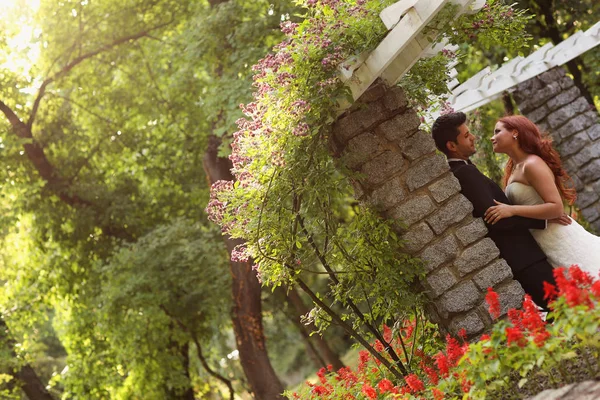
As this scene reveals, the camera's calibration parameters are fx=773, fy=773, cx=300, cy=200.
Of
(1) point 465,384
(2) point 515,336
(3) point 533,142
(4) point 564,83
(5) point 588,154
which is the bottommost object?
(1) point 465,384

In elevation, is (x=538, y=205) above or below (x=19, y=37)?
below

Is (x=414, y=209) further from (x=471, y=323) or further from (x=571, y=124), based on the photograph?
(x=571, y=124)

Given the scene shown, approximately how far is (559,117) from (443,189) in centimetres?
485

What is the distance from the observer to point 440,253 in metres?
5.35

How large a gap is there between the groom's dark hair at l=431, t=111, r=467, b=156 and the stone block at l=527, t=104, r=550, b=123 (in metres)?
4.50

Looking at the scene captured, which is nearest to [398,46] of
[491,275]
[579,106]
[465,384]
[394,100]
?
[394,100]

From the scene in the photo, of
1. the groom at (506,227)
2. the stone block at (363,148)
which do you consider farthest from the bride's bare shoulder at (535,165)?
the stone block at (363,148)

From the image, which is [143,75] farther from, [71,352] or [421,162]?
[421,162]

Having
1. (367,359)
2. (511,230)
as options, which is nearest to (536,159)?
(511,230)

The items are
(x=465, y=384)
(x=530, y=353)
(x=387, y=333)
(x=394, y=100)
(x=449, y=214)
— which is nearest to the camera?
(x=530, y=353)

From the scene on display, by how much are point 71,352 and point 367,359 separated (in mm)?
9436

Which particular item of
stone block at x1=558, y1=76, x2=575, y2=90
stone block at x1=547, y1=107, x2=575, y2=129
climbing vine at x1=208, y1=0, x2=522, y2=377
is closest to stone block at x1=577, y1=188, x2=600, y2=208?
stone block at x1=547, y1=107, x2=575, y2=129

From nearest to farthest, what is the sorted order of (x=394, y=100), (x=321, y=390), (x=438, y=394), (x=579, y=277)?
(x=579, y=277) < (x=438, y=394) < (x=394, y=100) < (x=321, y=390)

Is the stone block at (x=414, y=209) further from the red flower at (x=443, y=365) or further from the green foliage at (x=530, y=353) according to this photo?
the red flower at (x=443, y=365)
